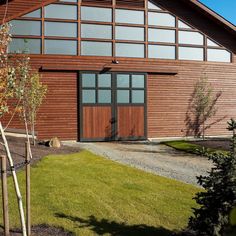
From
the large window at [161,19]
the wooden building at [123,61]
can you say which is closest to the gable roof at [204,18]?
the wooden building at [123,61]

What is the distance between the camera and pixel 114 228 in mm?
6352

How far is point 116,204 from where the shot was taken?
25.1 feet

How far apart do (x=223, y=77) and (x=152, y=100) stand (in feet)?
14.7

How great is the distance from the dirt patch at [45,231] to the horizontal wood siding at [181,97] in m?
14.9

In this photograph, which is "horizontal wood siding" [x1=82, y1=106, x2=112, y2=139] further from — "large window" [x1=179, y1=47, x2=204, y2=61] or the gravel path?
"large window" [x1=179, y1=47, x2=204, y2=61]

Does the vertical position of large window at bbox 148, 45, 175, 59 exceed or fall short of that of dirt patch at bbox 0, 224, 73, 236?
it exceeds it

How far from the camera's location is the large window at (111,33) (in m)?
18.9

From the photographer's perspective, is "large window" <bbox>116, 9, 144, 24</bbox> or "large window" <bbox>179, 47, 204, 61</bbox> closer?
"large window" <bbox>116, 9, 144, 24</bbox>

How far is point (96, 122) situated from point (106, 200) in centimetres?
1202

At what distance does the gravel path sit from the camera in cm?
1159

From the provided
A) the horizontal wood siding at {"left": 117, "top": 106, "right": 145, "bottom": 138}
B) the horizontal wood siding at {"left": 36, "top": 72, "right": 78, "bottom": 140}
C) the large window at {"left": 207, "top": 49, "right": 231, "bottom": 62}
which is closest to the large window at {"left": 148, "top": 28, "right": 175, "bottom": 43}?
the large window at {"left": 207, "top": 49, "right": 231, "bottom": 62}

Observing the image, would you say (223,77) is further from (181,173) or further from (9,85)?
(9,85)

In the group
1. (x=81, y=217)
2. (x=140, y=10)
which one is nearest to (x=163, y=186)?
(x=81, y=217)

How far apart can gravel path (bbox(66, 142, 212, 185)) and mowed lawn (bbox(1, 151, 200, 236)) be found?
92cm
